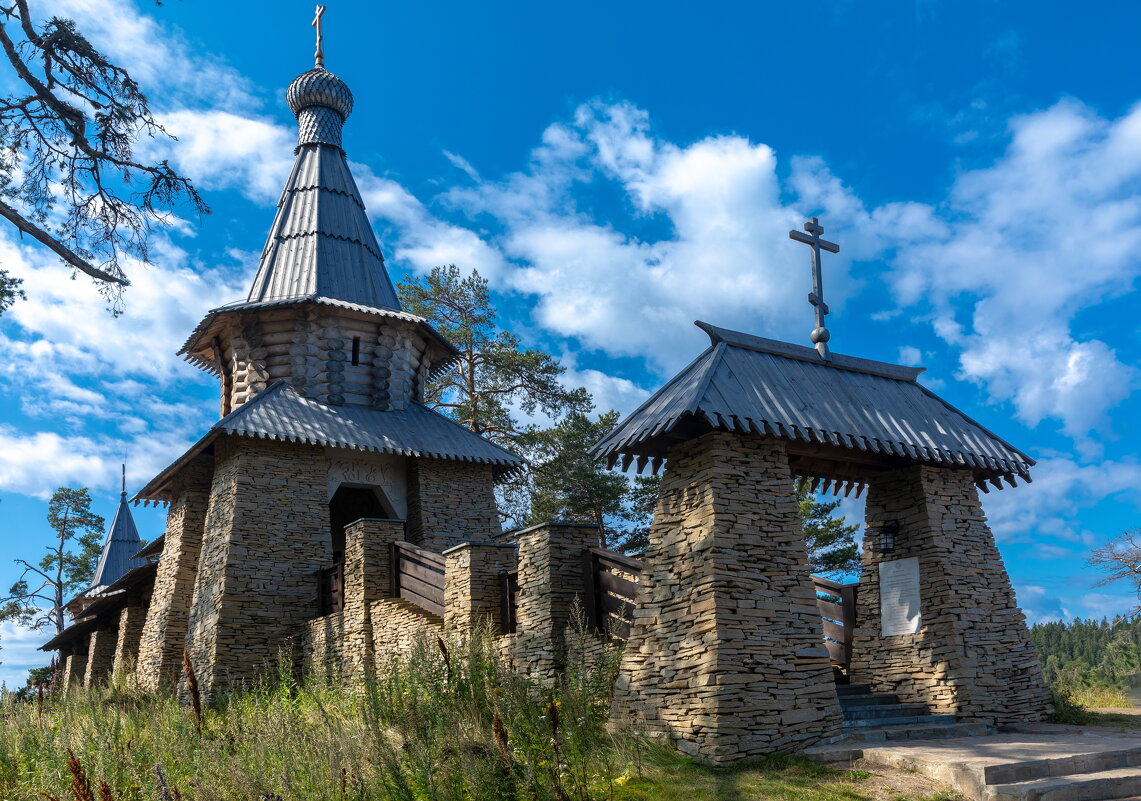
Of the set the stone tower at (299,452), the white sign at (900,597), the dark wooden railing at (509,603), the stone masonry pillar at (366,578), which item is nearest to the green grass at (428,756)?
the dark wooden railing at (509,603)

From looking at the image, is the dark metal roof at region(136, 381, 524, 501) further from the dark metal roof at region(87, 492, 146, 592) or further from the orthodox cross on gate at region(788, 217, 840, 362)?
the dark metal roof at region(87, 492, 146, 592)

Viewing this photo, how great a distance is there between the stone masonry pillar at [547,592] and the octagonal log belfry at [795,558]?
94 centimetres

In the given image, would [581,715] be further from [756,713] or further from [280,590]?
[280,590]

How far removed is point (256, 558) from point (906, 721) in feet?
37.6

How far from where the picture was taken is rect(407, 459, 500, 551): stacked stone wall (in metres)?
18.0

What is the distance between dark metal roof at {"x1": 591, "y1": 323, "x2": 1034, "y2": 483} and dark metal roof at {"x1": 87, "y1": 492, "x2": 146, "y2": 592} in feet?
102

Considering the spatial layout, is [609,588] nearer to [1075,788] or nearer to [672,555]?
[672,555]

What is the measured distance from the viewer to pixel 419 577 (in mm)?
13141

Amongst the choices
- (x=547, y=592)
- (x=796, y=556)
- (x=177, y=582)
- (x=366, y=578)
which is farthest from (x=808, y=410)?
(x=177, y=582)

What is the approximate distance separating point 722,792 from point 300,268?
53.8 ft

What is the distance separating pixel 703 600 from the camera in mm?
8633

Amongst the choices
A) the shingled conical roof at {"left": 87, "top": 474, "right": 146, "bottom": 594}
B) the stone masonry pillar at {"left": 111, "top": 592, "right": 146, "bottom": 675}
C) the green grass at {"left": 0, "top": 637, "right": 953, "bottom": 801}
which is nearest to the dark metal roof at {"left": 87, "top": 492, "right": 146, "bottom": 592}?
the shingled conical roof at {"left": 87, "top": 474, "right": 146, "bottom": 594}

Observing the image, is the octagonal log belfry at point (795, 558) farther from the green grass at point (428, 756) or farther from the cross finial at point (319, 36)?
the cross finial at point (319, 36)

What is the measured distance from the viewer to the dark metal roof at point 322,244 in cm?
2025
